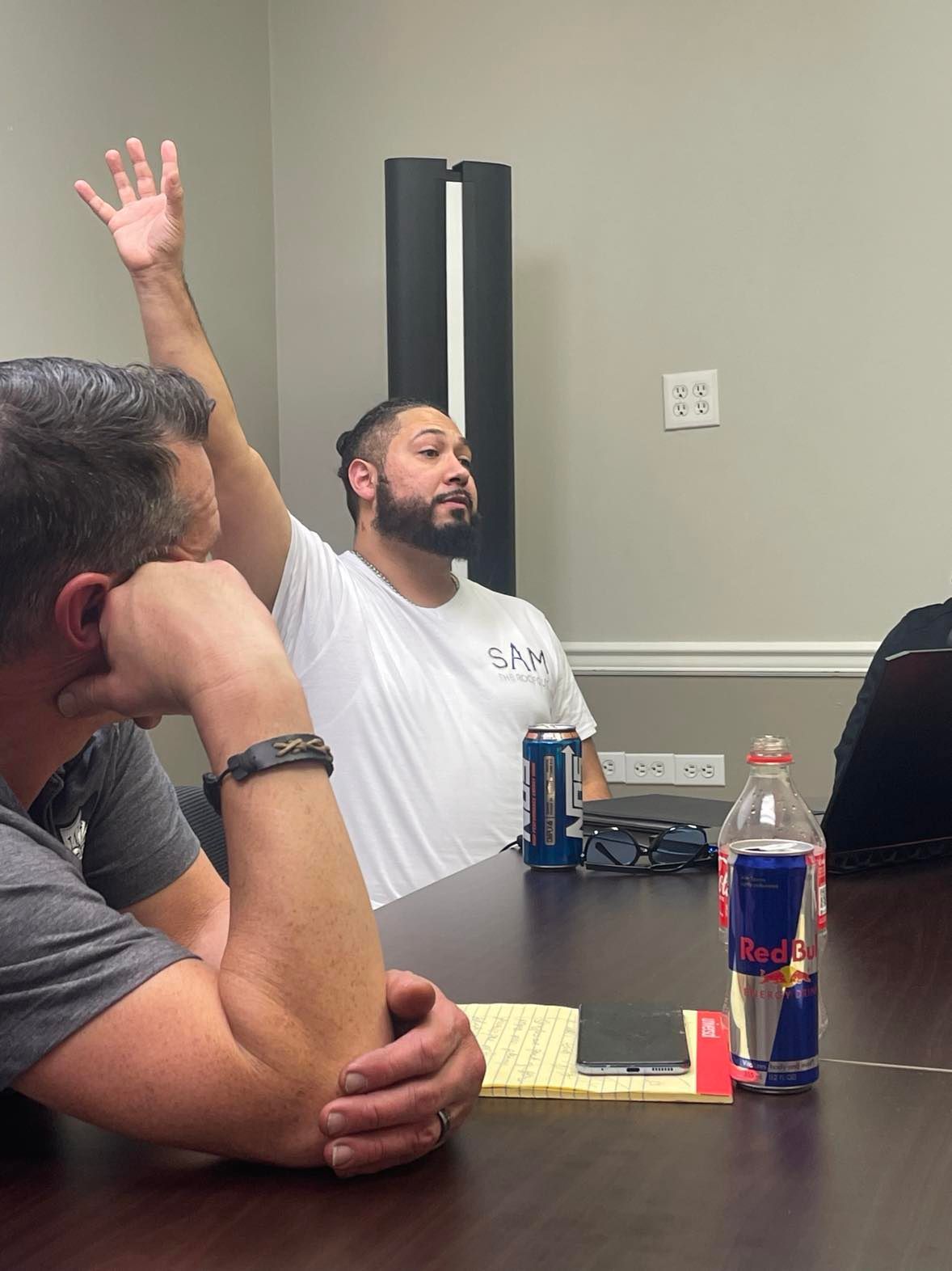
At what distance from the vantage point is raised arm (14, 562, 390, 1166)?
74cm

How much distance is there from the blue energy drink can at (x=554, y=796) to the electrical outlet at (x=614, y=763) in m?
1.80

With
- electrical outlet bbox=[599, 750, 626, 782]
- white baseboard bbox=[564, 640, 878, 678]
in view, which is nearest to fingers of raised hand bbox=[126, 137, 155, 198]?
white baseboard bbox=[564, 640, 878, 678]

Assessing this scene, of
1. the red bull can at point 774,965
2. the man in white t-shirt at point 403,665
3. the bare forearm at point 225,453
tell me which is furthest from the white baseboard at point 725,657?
the red bull can at point 774,965

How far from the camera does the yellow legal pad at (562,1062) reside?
82cm

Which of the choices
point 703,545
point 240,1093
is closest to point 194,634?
point 240,1093

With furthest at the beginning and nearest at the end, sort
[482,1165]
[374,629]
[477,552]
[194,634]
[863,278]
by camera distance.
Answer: [863,278] → [477,552] → [374,629] → [194,634] → [482,1165]

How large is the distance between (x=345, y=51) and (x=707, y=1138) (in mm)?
3477

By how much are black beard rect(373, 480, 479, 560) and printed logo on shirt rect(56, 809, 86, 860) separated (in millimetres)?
1563

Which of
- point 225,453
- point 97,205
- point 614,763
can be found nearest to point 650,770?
point 614,763

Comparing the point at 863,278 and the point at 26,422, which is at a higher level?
the point at 863,278

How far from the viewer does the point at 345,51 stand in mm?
3617

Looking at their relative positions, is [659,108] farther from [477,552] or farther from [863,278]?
[477,552]

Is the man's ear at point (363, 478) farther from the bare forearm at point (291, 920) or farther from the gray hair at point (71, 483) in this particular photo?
the bare forearm at point (291, 920)

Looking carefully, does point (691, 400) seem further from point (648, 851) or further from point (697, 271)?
point (648, 851)
